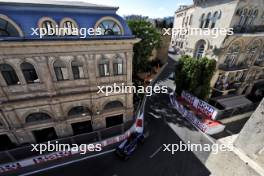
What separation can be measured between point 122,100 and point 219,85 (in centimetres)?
1895

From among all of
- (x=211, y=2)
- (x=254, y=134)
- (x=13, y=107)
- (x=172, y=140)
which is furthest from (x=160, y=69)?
(x=13, y=107)

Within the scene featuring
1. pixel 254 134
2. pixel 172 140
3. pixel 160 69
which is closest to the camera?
pixel 254 134

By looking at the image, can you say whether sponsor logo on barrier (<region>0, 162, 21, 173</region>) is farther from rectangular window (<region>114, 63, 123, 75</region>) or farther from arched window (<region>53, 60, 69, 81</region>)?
rectangular window (<region>114, 63, 123, 75</region>)

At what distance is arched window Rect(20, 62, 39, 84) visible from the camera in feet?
41.4

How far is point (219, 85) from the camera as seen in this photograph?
2522 centimetres

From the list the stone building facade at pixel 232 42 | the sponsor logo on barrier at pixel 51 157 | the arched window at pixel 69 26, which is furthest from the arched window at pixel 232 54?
the sponsor logo on barrier at pixel 51 157

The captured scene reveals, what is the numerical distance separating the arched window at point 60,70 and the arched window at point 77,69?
0.75 meters

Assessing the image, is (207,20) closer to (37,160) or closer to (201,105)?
(201,105)

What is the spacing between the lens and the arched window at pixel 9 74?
A: 40.2ft

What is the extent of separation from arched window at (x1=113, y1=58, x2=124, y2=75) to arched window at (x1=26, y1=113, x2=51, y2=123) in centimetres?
942

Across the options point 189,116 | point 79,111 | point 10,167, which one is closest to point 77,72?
point 79,111

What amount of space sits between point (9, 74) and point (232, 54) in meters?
30.0

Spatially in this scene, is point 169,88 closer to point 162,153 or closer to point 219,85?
point 219,85

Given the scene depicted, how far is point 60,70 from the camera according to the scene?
45.1 feet
